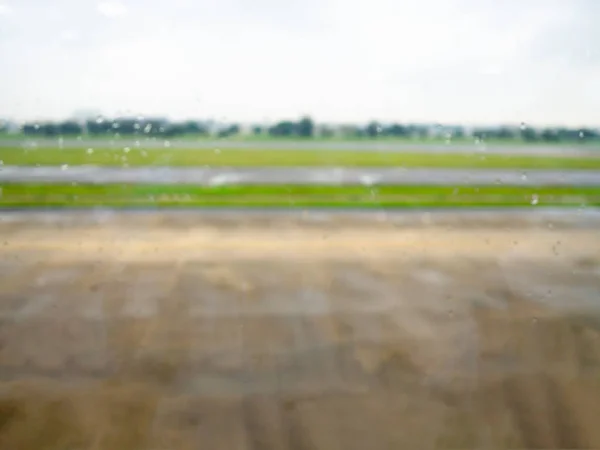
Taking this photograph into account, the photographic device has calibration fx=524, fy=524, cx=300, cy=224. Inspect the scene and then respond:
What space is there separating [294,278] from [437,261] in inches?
63.3

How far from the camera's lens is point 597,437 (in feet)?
8.88

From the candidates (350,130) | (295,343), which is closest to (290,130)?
(350,130)

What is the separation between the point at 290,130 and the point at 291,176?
489 centimetres

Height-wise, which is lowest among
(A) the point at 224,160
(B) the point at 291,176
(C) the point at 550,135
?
(B) the point at 291,176

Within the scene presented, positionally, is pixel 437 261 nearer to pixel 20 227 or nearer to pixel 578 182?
pixel 20 227

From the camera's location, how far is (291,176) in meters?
11.3

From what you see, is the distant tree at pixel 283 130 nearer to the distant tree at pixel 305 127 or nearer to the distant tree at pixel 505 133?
the distant tree at pixel 305 127

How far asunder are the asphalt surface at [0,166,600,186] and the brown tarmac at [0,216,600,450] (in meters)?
4.41

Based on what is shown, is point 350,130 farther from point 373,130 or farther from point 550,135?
point 550,135

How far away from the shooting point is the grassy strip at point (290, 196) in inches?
326

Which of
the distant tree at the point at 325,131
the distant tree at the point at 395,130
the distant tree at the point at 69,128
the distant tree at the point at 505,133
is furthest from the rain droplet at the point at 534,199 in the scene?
the distant tree at the point at 69,128

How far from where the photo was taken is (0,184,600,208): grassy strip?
8.28 m

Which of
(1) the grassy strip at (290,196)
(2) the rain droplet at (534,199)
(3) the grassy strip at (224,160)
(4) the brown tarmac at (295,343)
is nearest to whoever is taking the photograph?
→ (4) the brown tarmac at (295,343)

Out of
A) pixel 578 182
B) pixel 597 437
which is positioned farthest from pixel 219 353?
pixel 578 182
